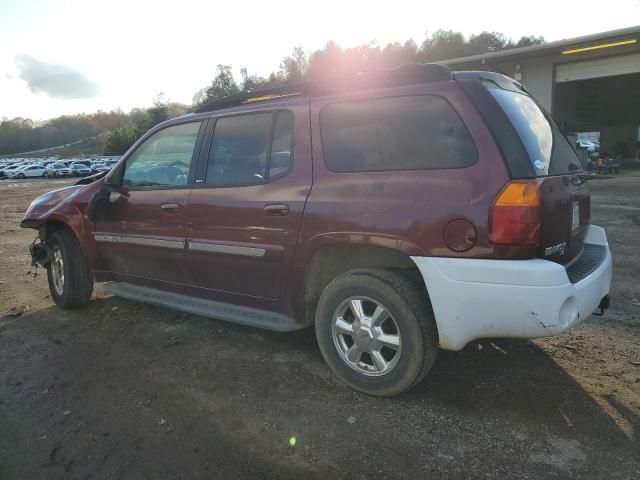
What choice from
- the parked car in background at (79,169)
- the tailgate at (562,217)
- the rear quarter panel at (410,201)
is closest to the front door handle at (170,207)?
the rear quarter panel at (410,201)

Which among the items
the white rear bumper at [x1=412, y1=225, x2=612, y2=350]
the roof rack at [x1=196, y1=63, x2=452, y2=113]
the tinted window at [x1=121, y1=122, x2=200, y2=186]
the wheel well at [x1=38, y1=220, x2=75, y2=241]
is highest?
the roof rack at [x1=196, y1=63, x2=452, y2=113]

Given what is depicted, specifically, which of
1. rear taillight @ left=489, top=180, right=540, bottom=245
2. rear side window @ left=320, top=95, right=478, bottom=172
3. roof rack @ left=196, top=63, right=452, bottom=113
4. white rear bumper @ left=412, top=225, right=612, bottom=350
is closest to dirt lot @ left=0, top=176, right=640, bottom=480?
white rear bumper @ left=412, top=225, right=612, bottom=350

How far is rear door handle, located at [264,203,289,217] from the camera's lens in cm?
341

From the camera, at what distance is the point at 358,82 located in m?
3.28

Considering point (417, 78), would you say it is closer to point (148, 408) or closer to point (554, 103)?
point (148, 408)

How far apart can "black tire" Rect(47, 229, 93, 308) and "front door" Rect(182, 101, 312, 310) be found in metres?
1.67

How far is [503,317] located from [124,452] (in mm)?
2151

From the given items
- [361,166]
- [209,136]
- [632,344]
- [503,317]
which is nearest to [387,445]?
[503,317]

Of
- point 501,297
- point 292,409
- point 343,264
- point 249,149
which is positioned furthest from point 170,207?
point 501,297

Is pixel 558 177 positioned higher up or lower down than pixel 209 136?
lower down

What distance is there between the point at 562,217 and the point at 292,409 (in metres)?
1.94

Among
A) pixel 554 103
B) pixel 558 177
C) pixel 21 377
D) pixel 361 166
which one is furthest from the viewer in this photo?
pixel 554 103

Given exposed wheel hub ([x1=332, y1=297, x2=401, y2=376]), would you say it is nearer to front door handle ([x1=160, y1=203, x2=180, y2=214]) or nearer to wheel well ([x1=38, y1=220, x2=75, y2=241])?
front door handle ([x1=160, y1=203, x2=180, y2=214])

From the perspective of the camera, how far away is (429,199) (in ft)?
9.30
